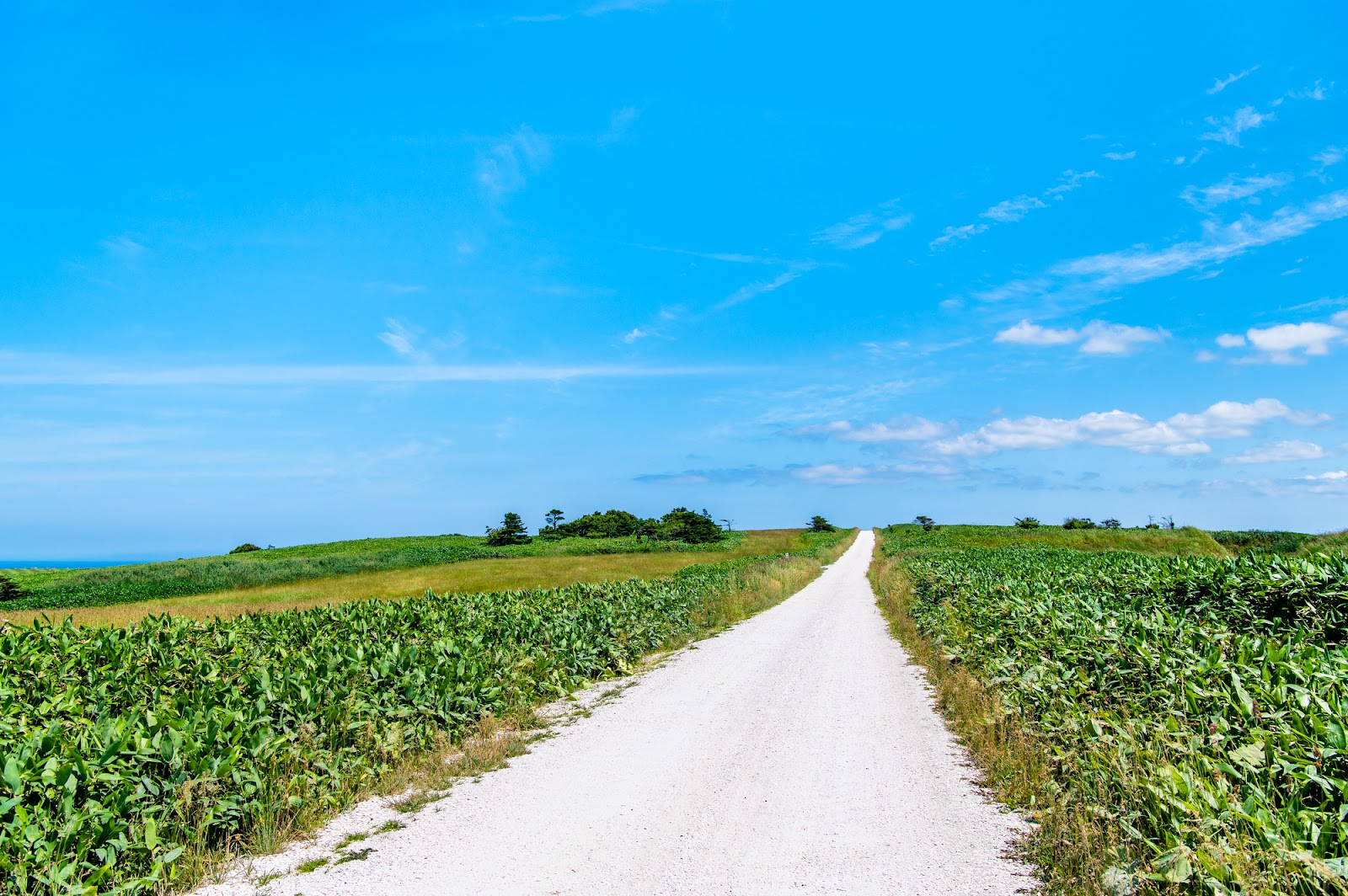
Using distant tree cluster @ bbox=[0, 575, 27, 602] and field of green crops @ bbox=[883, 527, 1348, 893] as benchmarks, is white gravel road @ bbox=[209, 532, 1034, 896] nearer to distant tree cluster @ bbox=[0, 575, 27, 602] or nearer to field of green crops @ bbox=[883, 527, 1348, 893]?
field of green crops @ bbox=[883, 527, 1348, 893]

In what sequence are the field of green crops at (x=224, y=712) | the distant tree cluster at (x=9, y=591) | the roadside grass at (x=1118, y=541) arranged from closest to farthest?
the field of green crops at (x=224, y=712), the distant tree cluster at (x=9, y=591), the roadside grass at (x=1118, y=541)

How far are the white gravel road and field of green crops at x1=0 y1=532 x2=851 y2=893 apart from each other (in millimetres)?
903

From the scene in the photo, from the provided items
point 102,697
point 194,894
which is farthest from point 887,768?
point 102,697

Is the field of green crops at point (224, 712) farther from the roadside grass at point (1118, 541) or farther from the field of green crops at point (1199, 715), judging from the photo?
the roadside grass at point (1118, 541)

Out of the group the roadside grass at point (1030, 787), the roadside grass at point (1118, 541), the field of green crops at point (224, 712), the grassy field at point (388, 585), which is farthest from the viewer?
the roadside grass at point (1118, 541)

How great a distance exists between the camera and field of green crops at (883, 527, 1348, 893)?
427 centimetres

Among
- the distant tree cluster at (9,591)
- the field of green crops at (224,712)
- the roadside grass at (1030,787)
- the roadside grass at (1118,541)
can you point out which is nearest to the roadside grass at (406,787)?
the field of green crops at (224,712)

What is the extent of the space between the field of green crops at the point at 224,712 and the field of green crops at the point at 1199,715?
7029 mm

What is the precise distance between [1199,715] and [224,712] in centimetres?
873

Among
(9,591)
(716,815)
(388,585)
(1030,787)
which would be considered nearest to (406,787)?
(716,815)

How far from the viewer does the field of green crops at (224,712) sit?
16.9 feet

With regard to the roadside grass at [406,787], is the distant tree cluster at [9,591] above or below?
below

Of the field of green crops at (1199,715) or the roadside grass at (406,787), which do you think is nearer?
Answer: the field of green crops at (1199,715)

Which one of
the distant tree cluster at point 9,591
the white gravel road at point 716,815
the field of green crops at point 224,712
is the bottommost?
the distant tree cluster at point 9,591
